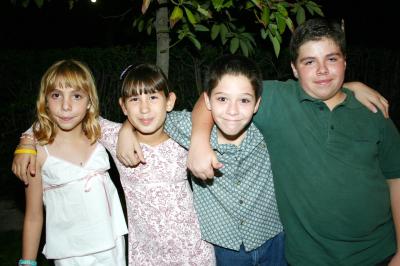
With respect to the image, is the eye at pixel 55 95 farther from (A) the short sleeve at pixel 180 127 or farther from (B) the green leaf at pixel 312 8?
(B) the green leaf at pixel 312 8

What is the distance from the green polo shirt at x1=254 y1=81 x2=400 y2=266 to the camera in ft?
6.89

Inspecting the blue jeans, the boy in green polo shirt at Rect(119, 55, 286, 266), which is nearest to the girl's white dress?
the boy in green polo shirt at Rect(119, 55, 286, 266)

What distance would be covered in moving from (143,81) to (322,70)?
3.73ft

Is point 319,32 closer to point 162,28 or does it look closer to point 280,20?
point 280,20

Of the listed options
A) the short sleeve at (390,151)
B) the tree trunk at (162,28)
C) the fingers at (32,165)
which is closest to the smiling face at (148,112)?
the fingers at (32,165)

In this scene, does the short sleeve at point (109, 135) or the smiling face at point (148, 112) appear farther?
the short sleeve at point (109, 135)

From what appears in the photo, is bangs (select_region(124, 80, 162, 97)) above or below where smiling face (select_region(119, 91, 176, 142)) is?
above

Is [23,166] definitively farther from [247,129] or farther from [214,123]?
[247,129]

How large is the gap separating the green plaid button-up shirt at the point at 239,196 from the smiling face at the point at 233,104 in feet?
0.46

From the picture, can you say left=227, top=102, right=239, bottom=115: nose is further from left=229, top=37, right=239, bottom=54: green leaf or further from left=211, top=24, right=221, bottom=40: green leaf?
left=211, top=24, right=221, bottom=40: green leaf

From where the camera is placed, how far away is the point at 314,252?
2.15 metres

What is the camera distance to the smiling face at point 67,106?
2396mm

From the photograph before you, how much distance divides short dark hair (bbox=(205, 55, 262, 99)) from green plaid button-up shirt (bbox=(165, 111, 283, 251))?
28 centimetres

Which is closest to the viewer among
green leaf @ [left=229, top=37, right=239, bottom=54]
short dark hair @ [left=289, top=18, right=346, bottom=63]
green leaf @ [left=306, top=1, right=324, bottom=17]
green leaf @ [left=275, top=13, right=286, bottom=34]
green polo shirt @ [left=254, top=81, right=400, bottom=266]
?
green polo shirt @ [left=254, top=81, right=400, bottom=266]
